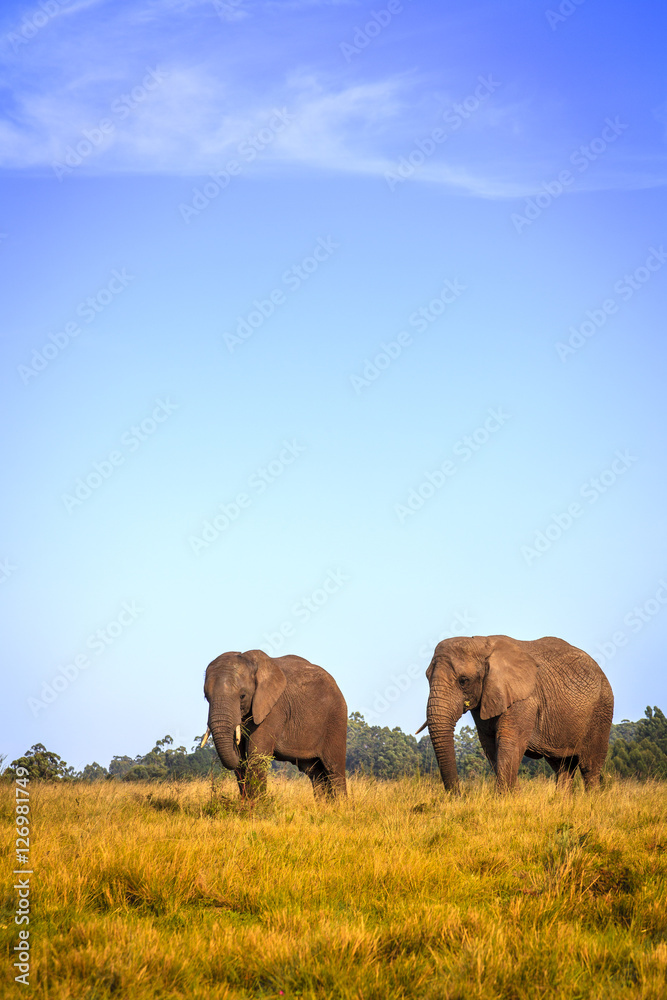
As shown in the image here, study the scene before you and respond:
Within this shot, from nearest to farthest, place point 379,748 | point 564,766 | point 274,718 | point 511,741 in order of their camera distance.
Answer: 1. point 511,741
2. point 274,718
3. point 564,766
4. point 379,748

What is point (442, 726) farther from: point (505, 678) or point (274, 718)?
point (274, 718)

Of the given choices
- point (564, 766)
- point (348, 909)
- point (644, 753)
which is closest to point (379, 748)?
point (644, 753)

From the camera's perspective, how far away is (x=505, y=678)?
53.8 ft

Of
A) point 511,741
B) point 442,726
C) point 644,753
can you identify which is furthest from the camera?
point 644,753

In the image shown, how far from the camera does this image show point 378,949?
21.3 feet

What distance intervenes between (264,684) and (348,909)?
8762 millimetres

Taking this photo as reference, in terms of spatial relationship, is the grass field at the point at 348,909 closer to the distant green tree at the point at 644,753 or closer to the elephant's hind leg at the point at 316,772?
the elephant's hind leg at the point at 316,772

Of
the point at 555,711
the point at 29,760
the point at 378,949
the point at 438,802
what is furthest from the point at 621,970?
the point at 29,760

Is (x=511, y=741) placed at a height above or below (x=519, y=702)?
below

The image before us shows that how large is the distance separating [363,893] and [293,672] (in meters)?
10.1

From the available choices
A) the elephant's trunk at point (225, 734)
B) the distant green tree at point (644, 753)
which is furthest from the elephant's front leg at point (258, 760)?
the distant green tree at point (644, 753)

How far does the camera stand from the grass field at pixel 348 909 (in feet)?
19.6

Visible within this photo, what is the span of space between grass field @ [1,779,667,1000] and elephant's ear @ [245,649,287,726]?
425cm

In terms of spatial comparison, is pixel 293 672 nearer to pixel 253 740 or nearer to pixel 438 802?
pixel 253 740
